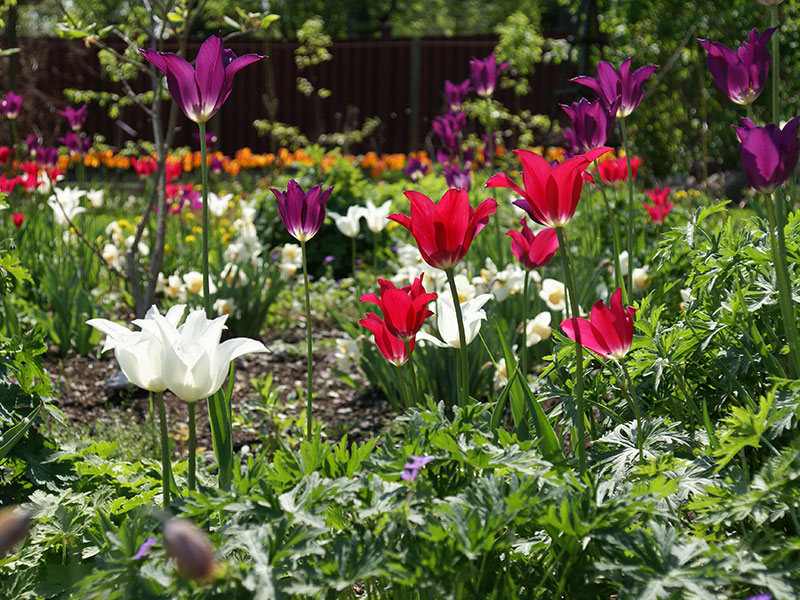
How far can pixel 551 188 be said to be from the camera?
1.41 meters

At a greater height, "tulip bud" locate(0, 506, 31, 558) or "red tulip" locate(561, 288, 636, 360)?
"tulip bud" locate(0, 506, 31, 558)

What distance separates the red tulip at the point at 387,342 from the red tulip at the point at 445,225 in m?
0.28

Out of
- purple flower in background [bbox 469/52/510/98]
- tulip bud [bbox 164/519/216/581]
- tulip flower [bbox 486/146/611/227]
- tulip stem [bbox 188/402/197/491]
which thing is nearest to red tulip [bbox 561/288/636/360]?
tulip flower [bbox 486/146/611/227]

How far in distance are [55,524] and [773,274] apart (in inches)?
63.8

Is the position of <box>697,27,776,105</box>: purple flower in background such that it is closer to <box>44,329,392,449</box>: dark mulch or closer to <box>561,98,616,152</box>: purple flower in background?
<box>561,98,616,152</box>: purple flower in background

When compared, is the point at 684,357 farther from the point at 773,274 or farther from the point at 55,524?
the point at 55,524

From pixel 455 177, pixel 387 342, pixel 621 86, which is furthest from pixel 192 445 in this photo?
pixel 455 177

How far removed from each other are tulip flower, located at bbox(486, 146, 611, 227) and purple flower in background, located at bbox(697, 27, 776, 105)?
0.67m

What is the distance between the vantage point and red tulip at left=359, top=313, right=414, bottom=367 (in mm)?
1771

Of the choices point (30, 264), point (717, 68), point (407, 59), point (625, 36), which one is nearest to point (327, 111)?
point (407, 59)

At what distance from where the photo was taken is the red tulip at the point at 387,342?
5.81ft

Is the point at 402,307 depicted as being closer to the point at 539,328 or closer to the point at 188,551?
the point at 188,551

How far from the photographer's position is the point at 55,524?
154 cm

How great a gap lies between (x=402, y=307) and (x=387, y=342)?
6.7 inches
